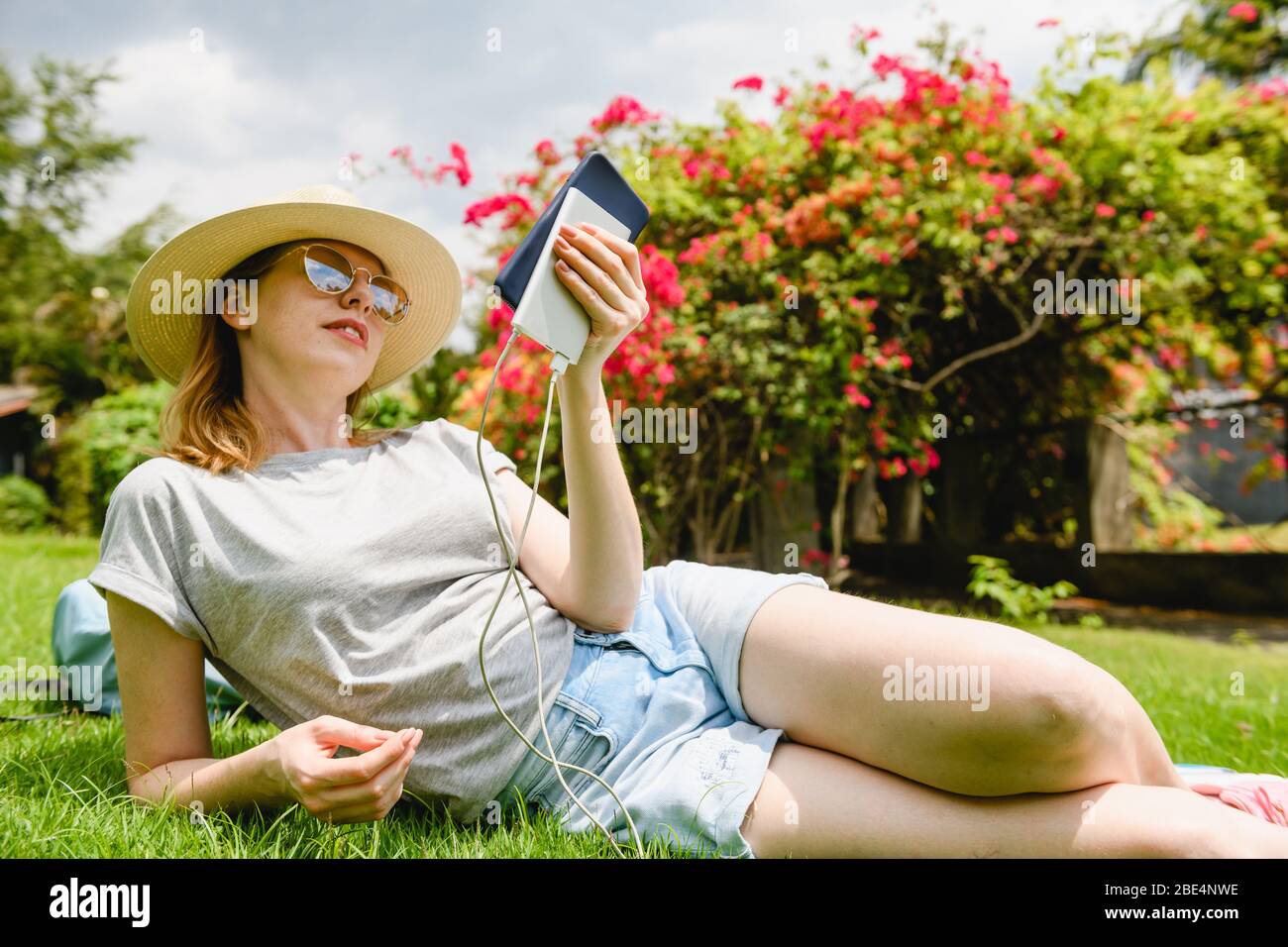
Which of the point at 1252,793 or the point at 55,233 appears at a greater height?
the point at 55,233

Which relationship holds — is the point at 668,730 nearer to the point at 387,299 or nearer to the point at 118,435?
the point at 387,299

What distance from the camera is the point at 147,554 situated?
1388 mm

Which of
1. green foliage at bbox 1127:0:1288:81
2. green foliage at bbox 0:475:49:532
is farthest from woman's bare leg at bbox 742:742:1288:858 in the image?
green foliage at bbox 0:475:49:532

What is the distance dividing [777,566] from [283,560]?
14.5ft

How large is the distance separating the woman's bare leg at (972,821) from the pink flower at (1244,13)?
342 inches

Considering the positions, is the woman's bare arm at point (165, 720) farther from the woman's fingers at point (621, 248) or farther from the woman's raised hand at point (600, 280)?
the woman's fingers at point (621, 248)

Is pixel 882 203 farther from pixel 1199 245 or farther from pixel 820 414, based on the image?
pixel 1199 245

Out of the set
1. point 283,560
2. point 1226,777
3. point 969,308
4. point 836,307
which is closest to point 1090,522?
point 969,308

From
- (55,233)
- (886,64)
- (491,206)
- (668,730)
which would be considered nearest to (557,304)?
(668,730)

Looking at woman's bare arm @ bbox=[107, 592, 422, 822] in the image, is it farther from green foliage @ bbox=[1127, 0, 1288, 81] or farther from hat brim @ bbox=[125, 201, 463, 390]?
green foliage @ bbox=[1127, 0, 1288, 81]

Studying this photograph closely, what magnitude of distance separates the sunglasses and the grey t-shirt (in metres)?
0.39

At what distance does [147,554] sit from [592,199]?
902mm

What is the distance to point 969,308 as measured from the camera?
5.74 m
